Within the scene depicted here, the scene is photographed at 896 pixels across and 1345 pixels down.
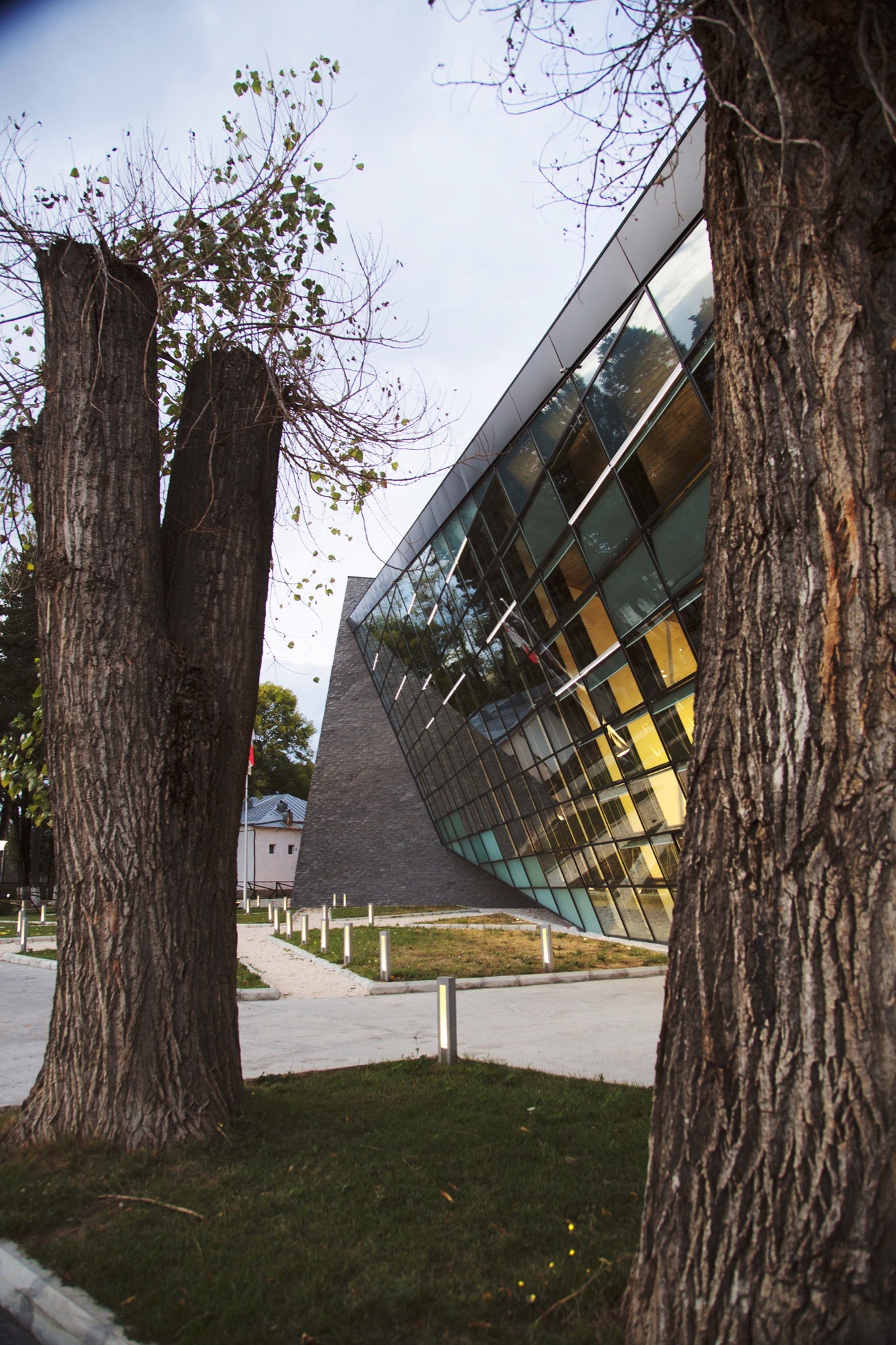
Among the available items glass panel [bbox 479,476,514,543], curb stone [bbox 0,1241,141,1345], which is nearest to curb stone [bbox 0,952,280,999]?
curb stone [bbox 0,1241,141,1345]

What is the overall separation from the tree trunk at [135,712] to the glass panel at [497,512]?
33.0ft

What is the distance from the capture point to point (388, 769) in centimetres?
3347

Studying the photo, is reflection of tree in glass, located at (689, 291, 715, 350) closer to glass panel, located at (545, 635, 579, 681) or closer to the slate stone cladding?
glass panel, located at (545, 635, 579, 681)

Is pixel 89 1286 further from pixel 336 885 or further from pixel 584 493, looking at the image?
pixel 336 885

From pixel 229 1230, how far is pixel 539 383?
11.2m

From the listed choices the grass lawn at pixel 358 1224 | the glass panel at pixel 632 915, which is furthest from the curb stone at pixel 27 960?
the grass lawn at pixel 358 1224

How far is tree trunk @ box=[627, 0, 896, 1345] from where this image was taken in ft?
7.63

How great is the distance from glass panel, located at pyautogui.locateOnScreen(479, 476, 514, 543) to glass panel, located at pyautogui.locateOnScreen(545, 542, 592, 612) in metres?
1.58

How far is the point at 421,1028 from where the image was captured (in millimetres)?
8984

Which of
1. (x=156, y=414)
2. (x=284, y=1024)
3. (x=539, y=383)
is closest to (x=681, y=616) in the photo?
(x=539, y=383)

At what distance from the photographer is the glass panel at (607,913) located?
1827 cm

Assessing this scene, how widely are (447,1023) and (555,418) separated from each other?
8.65 metres

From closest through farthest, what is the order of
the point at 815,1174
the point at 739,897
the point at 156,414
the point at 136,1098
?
1. the point at 815,1174
2. the point at 739,897
3. the point at 136,1098
4. the point at 156,414

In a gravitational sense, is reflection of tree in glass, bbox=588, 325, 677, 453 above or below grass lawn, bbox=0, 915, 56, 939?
above
